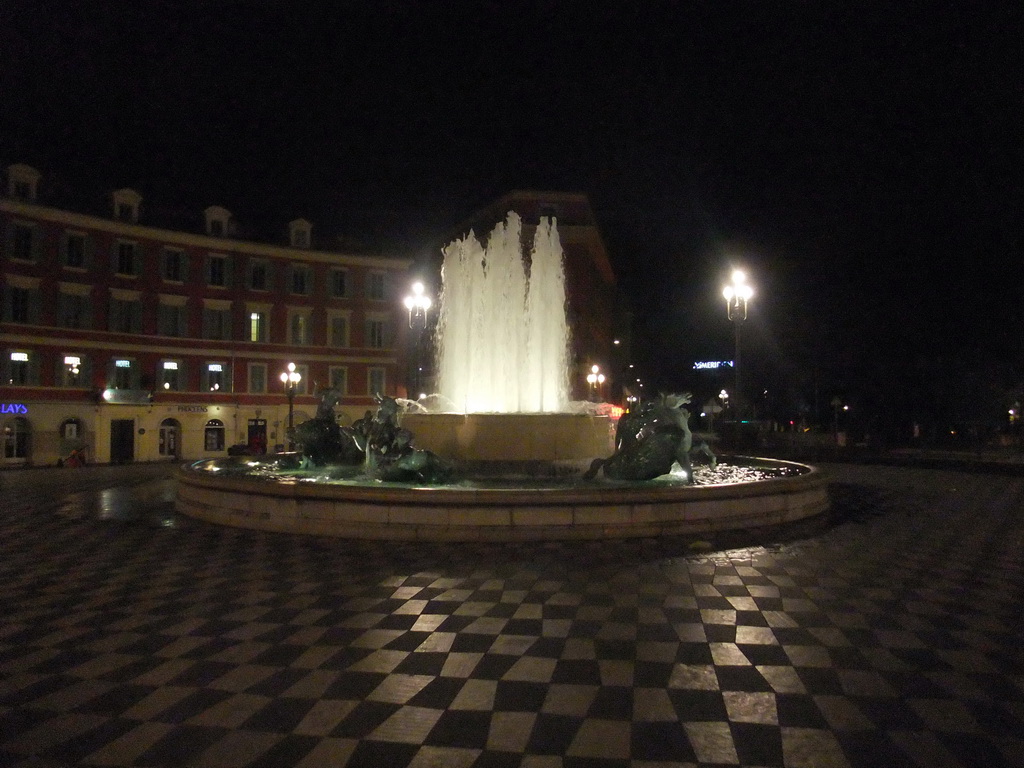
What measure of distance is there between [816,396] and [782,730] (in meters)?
59.7

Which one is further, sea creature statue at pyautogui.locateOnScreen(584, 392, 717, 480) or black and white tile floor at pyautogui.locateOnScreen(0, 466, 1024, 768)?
sea creature statue at pyautogui.locateOnScreen(584, 392, 717, 480)

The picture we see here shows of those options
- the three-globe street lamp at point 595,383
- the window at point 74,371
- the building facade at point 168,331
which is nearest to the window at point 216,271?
the building facade at point 168,331

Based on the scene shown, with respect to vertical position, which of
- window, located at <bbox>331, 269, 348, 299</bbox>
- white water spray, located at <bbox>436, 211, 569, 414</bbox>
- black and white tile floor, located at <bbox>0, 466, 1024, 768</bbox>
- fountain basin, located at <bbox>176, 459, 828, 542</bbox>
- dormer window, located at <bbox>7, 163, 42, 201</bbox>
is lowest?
black and white tile floor, located at <bbox>0, 466, 1024, 768</bbox>

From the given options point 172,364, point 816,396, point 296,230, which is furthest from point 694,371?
point 172,364

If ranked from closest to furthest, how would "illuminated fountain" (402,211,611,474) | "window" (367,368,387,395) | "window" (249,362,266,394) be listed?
"illuminated fountain" (402,211,611,474), "window" (249,362,266,394), "window" (367,368,387,395)

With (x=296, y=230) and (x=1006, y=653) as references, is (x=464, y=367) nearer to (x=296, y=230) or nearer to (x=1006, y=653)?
(x=1006, y=653)

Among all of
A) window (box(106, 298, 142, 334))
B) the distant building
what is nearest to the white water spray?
window (box(106, 298, 142, 334))

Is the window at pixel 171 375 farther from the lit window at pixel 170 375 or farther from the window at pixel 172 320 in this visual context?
the window at pixel 172 320

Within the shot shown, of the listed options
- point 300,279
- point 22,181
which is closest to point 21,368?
point 22,181

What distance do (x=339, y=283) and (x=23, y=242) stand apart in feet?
56.7

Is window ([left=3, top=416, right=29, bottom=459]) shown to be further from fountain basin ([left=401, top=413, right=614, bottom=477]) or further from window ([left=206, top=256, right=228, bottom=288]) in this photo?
fountain basin ([left=401, top=413, right=614, bottom=477])

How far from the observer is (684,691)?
4.86 metres

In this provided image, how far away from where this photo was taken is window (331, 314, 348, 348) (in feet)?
145

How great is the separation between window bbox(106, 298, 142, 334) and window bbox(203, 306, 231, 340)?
3.57 metres
